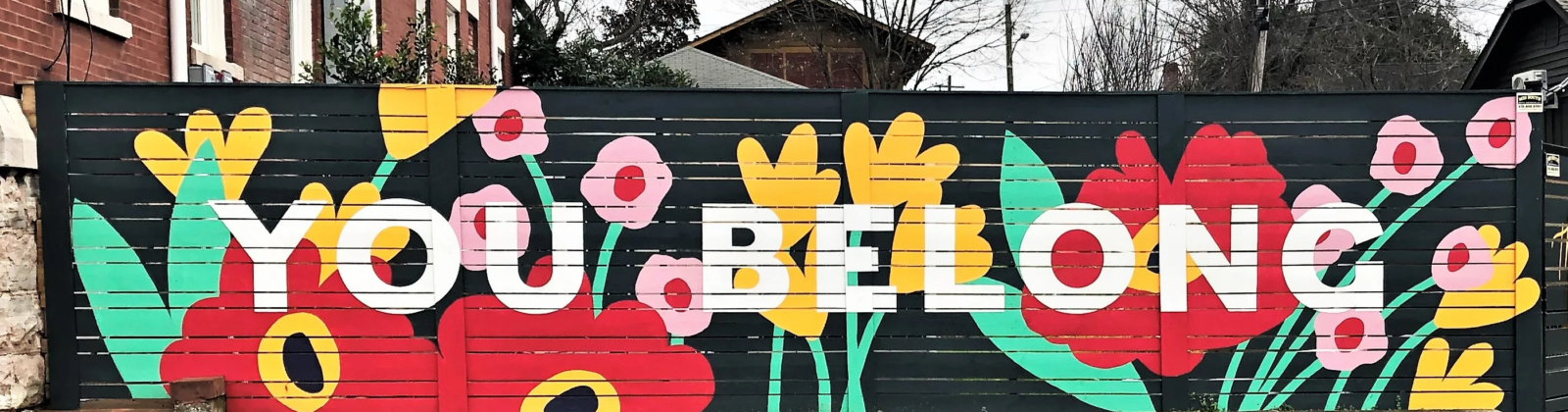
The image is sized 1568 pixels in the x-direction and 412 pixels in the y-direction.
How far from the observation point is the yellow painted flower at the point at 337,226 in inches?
182

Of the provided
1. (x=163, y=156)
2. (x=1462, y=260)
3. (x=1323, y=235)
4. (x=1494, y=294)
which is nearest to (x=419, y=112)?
(x=163, y=156)

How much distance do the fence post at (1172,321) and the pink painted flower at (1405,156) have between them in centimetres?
110

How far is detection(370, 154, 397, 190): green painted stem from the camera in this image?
462 centimetres

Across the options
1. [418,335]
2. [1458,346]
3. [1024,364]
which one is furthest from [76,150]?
[1458,346]

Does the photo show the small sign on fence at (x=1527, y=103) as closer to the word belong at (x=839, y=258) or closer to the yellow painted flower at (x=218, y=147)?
the word belong at (x=839, y=258)

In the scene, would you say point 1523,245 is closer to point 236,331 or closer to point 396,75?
point 236,331

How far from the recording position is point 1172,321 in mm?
4773

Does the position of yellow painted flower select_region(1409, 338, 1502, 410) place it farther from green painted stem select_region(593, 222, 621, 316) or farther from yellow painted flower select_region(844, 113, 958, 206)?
green painted stem select_region(593, 222, 621, 316)

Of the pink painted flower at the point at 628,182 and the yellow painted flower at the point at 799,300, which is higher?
the pink painted flower at the point at 628,182

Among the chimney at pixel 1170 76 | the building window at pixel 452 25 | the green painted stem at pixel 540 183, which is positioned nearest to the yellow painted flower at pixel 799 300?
the green painted stem at pixel 540 183

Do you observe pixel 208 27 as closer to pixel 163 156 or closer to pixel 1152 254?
pixel 163 156

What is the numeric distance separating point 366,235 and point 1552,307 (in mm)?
6552

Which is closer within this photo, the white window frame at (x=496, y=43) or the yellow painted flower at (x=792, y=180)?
the yellow painted flower at (x=792, y=180)

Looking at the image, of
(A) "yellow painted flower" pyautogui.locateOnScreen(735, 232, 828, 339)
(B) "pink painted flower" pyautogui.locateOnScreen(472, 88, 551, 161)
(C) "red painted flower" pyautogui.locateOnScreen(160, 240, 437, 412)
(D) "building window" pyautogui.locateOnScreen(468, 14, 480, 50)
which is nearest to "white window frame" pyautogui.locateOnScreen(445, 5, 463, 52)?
(D) "building window" pyautogui.locateOnScreen(468, 14, 480, 50)
